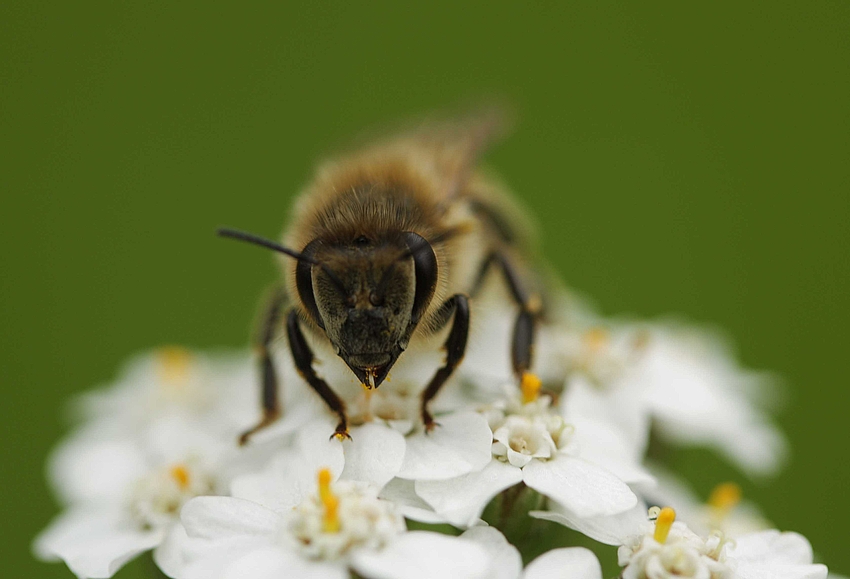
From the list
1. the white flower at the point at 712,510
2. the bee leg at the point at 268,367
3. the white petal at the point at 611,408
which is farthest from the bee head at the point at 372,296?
the white flower at the point at 712,510

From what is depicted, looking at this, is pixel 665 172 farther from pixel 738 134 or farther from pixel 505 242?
pixel 505 242

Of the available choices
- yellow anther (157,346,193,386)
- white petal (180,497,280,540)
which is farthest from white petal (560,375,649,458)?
yellow anther (157,346,193,386)

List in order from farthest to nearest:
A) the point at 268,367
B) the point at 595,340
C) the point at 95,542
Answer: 1. the point at 595,340
2. the point at 268,367
3. the point at 95,542

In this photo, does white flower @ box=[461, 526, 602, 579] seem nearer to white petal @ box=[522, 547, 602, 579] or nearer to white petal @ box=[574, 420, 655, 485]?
white petal @ box=[522, 547, 602, 579]

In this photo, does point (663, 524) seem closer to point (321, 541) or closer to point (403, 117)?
point (321, 541)

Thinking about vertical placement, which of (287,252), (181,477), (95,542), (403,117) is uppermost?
(403,117)

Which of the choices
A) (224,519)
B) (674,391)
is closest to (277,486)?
(224,519)

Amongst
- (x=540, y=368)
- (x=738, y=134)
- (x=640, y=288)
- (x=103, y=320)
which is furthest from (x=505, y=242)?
(x=738, y=134)

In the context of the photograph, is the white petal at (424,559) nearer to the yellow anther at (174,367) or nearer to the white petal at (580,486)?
the white petal at (580,486)
